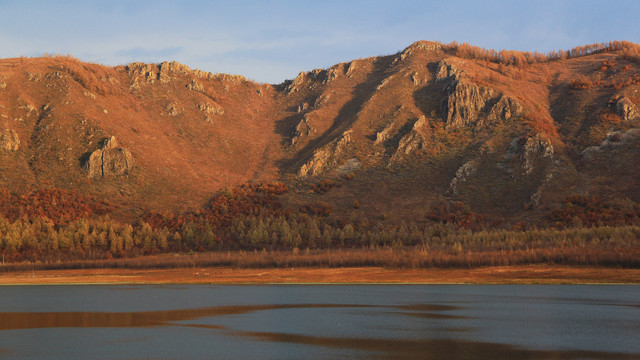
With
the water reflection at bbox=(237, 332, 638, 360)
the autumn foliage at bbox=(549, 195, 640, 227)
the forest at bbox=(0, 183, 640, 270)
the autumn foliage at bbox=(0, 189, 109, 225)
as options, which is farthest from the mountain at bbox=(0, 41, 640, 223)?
the water reflection at bbox=(237, 332, 638, 360)

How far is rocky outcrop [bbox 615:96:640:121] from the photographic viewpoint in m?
160

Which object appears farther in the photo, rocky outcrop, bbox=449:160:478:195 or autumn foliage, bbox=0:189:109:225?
rocky outcrop, bbox=449:160:478:195

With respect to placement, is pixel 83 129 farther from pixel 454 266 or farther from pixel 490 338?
pixel 490 338

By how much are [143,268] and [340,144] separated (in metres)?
84.5

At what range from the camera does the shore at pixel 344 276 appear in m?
85.8

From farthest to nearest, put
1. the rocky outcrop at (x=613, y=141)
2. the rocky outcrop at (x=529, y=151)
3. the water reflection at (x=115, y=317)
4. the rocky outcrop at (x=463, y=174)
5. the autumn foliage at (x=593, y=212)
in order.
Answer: the rocky outcrop at (x=613, y=141) < the rocky outcrop at (x=463, y=174) < the rocky outcrop at (x=529, y=151) < the autumn foliage at (x=593, y=212) < the water reflection at (x=115, y=317)

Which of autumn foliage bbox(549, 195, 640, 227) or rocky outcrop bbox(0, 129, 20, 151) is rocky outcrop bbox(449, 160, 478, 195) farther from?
rocky outcrop bbox(0, 129, 20, 151)

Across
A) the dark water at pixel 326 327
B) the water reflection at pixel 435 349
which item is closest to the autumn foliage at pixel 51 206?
the dark water at pixel 326 327

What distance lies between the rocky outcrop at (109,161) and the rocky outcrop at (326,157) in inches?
2003

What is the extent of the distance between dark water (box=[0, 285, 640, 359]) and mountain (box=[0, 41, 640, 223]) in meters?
89.8

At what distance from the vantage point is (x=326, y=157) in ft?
586

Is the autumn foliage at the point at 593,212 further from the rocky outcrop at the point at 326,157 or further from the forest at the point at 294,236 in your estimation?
the rocky outcrop at the point at 326,157

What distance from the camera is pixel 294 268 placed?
108m

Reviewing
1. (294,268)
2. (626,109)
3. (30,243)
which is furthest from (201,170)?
(626,109)
